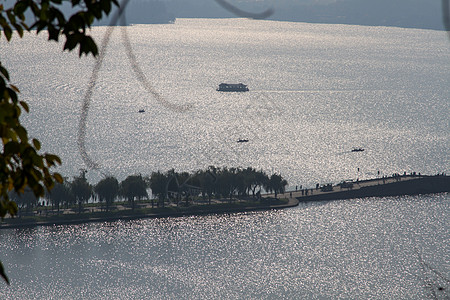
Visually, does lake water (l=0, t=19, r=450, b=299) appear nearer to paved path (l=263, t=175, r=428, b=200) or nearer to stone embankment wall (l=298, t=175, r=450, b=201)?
stone embankment wall (l=298, t=175, r=450, b=201)

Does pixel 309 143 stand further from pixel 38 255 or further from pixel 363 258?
pixel 38 255

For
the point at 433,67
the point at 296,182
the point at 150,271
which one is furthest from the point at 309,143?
the point at 433,67

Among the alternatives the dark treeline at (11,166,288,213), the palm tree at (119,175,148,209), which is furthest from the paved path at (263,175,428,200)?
the palm tree at (119,175,148,209)

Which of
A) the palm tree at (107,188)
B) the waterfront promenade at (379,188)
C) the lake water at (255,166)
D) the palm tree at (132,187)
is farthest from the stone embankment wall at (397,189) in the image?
the palm tree at (107,188)

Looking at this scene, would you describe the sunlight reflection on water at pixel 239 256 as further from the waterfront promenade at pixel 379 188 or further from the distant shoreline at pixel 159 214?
the waterfront promenade at pixel 379 188

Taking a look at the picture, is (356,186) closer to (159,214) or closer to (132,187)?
(159,214)

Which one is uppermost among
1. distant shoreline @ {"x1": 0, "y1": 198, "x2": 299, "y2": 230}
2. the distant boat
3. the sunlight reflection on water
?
the distant boat
